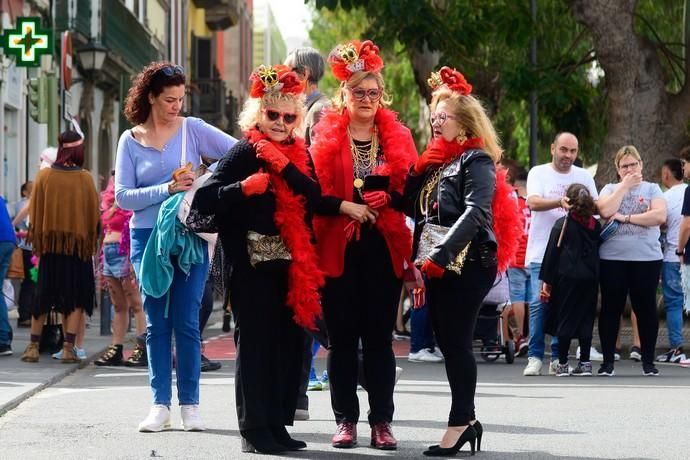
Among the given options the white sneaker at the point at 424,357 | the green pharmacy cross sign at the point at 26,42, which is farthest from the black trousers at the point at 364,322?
the green pharmacy cross sign at the point at 26,42

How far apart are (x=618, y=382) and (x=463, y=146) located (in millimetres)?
4846

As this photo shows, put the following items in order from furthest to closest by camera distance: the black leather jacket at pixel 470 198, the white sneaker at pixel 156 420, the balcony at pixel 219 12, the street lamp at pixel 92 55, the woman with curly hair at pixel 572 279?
the balcony at pixel 219 12 → the street lamp at pixel 92 55 → the woman with curly hair at pixel 572 279 → the white sneaker at pixel 156 420 → the black leather jacket at pixel 470 198

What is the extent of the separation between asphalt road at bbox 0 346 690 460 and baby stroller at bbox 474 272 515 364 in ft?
5.55

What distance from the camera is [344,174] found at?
8312 millimetres

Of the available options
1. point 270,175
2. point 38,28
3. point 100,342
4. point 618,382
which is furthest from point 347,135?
point 38,28

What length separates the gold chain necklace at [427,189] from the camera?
8219 mm

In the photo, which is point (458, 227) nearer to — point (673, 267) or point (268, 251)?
point (268, 251)

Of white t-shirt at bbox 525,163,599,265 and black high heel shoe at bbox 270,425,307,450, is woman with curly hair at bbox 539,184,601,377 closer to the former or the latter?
white t-shirt at bbox 525,163,599,265

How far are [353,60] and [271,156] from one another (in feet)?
2.37

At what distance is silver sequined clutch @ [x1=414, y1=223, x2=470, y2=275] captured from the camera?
8.02 m

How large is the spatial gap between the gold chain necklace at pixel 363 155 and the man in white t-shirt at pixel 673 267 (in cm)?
710

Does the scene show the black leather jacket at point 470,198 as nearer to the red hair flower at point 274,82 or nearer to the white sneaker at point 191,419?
the red hair flower at point 274,82

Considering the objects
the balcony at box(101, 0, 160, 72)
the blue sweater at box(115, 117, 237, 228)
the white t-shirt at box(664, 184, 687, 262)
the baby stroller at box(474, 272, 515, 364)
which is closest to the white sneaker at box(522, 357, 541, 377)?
the baby stroller at box(474, 272, 515, 364)

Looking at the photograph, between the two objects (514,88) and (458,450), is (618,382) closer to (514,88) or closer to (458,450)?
(458,450)
